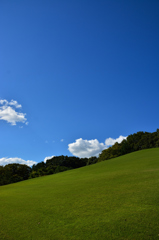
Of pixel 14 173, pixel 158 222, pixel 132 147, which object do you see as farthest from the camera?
pixel 132 147

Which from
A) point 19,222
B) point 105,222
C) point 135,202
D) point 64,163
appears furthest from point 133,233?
point 64,163

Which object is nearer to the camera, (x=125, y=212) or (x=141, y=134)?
(x=125, y=212)

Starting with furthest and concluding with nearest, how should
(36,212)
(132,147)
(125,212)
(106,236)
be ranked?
(132,147)
(36,212)
(125,212)
(106,236)

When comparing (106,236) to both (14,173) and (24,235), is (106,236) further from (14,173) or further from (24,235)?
(14,173)

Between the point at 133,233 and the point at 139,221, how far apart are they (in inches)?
30.9

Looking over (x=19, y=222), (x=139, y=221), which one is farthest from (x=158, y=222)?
(x=19, y=222)

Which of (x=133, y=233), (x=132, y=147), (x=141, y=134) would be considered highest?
(x=141, y=134)

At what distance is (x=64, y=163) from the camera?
302ft

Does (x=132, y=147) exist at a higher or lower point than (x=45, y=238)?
higher

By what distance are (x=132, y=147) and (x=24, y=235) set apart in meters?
68.3

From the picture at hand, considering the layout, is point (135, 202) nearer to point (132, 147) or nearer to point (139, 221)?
point (139, 221)

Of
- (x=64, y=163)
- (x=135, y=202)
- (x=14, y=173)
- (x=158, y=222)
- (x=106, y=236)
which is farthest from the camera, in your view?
(x=64, y=163)

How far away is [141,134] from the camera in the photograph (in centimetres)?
7062

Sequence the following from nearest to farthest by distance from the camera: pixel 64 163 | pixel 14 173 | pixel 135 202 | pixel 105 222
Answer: pixel 105 222 < pixel 135 202 < pixel 14 173 < pixel 64 163
